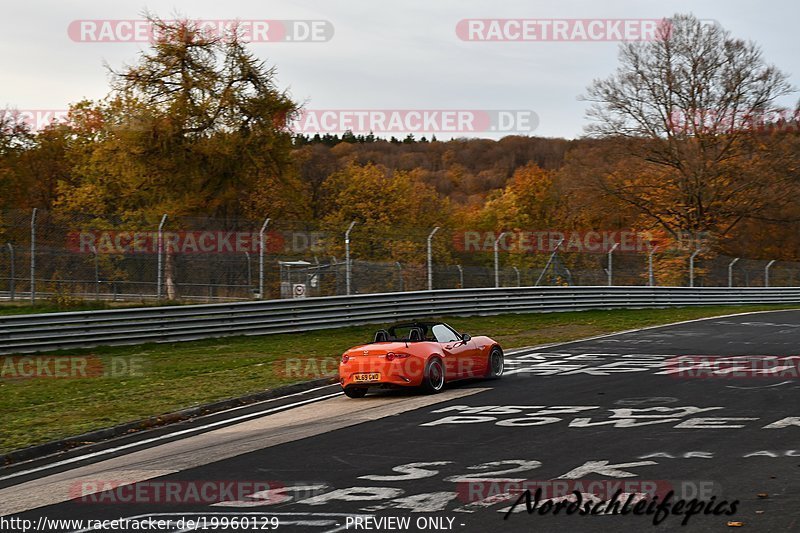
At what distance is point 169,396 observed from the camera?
1359cm

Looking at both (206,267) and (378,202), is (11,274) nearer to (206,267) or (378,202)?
(206,267)

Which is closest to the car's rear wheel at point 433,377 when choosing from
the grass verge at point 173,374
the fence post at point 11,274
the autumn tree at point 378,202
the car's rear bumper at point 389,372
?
the car's rear bumper at point 389,372

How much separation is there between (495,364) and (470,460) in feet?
21.7

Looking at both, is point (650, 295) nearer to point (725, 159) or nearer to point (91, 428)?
point (725, 159)

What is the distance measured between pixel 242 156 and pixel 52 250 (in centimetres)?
2053

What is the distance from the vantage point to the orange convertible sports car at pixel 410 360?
1316 centimetres

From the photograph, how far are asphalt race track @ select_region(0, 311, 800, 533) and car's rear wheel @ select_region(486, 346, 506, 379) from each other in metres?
0.62

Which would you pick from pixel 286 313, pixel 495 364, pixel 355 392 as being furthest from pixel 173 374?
pixel 286 313

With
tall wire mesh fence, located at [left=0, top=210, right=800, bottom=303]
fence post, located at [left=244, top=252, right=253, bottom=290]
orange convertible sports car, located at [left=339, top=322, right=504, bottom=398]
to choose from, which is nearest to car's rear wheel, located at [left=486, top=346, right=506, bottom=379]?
orange convertible sports car, located at [left=339, top=322, right=504, bottom=398]

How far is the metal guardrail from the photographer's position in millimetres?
18734

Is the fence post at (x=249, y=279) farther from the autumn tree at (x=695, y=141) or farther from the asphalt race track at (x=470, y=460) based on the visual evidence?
the autumn tree at (x=695, y=141)

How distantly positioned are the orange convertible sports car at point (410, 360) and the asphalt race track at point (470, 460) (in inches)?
11.7

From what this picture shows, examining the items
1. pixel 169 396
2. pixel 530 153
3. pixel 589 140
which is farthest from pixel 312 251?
pixel 530 153

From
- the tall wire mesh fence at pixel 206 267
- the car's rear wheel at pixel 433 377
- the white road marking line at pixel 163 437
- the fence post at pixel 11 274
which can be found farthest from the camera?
the fence post at pixel 11 274
